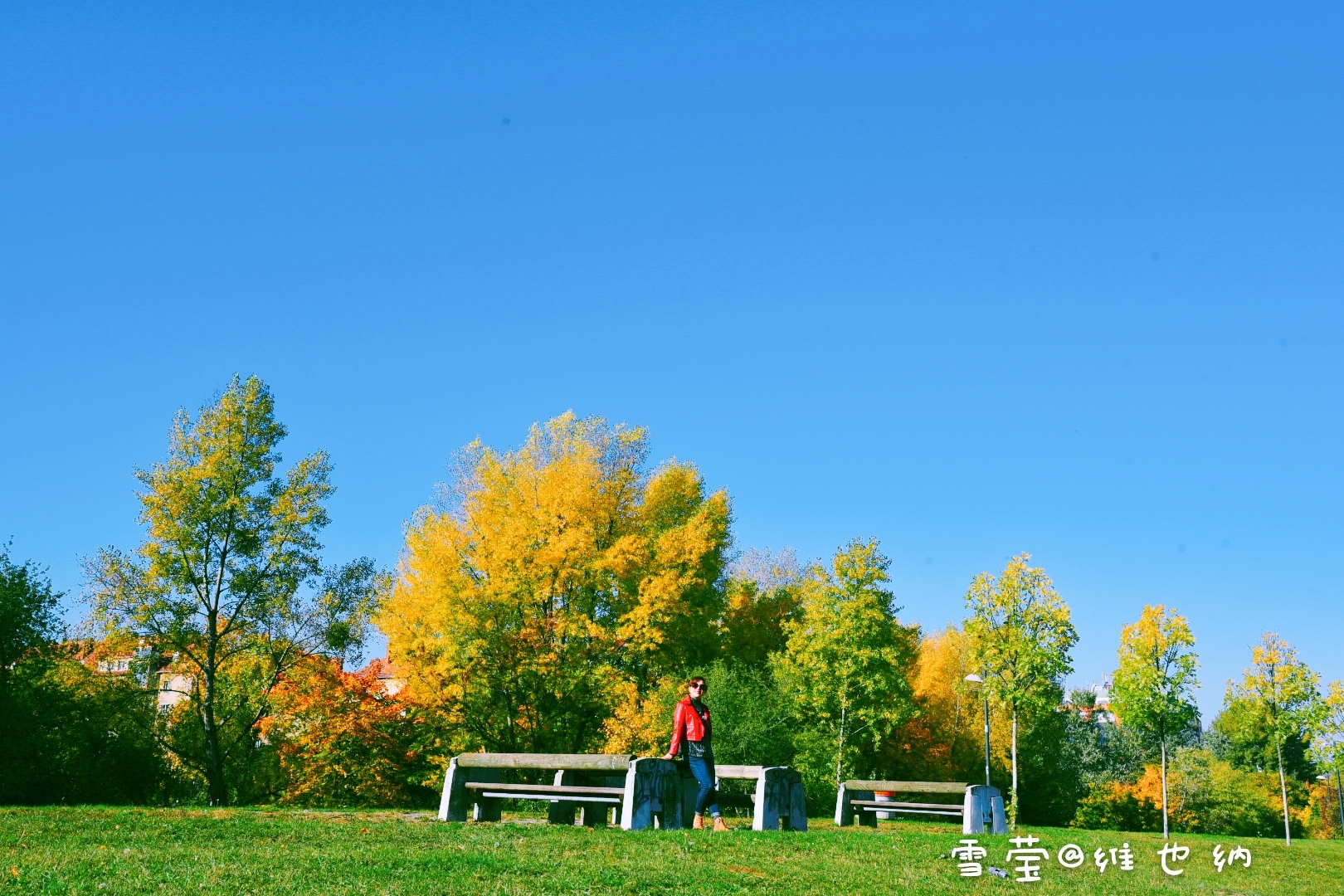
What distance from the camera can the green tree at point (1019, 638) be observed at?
30484mm

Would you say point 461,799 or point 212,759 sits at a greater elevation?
point 461,799

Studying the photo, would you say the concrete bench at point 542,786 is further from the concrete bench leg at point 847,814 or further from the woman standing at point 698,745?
the concrete bench leg at point 847,814

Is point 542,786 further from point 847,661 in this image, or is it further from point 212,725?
point 847,661

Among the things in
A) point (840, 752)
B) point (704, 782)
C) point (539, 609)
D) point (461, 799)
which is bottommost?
point (840, 752)

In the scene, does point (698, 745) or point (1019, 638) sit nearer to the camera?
point (698, 745)

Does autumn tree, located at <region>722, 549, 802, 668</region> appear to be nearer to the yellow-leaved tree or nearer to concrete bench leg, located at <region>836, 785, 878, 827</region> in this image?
the yellow-leaved tree

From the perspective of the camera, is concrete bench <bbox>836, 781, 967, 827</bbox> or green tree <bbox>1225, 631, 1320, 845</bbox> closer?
concrete bench <bbox>836, 781, 967, 827</bbox>

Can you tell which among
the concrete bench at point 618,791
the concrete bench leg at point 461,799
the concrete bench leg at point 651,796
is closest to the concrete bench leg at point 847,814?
the concrete bench at point 618,791

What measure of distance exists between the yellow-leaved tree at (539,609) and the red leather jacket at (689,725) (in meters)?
18.7

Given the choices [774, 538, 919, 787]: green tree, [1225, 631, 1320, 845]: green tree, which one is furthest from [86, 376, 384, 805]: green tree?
[1225, 631, 1320, 845]: green tree

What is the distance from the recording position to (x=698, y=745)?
38.8ft

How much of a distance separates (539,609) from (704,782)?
21021mm

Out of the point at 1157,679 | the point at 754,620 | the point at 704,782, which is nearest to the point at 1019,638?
the point at 1157,679

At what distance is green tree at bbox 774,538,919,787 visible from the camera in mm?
37031
